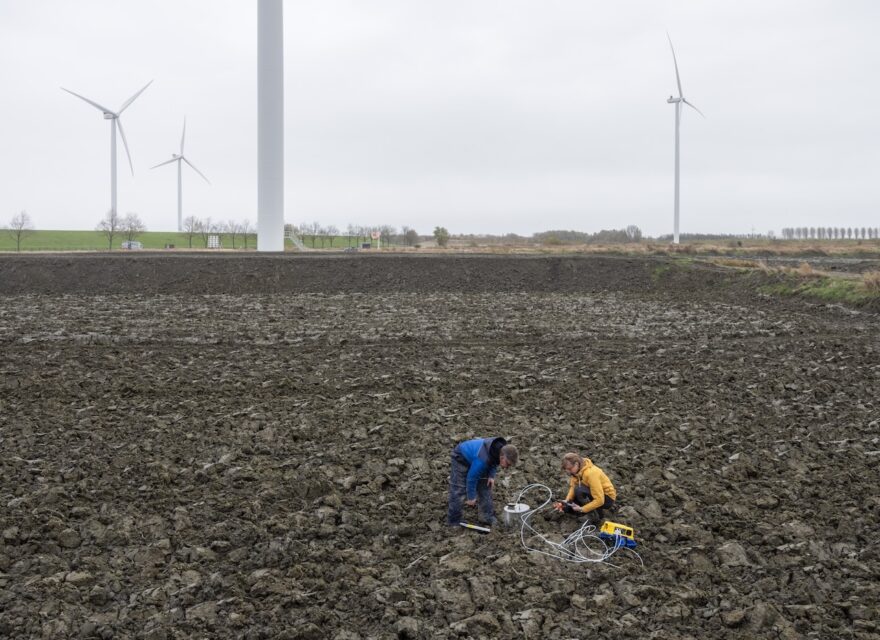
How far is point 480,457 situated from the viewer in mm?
8820

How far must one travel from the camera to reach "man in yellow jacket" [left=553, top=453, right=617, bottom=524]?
9172mm

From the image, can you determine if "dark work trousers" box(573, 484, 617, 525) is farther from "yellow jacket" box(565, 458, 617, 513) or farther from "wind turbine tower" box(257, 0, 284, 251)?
"wind turbine tower" box(257, 0, 284, 251)

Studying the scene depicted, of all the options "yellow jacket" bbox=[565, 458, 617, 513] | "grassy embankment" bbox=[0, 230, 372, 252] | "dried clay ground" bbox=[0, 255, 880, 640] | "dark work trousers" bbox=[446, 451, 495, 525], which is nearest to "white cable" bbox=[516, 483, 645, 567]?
"dried clay ground" bbox=[0, 255, 880, 640]

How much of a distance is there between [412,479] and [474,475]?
76.5 inches

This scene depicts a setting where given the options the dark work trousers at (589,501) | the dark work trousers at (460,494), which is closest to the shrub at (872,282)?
the dark work trousers at (589,501)

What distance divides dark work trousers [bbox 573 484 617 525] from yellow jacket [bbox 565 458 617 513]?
0.17 feet

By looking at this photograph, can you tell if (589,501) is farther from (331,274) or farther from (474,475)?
(331,274)

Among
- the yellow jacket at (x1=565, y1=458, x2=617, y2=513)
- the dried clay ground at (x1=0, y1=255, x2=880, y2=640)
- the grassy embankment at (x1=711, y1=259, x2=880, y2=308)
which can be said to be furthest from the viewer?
the grassy embankment at (x1=711, y1=259, x2=880, y2=308)

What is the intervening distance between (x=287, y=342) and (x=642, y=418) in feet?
37.9

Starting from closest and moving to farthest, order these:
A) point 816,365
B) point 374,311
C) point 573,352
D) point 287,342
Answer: point 816,365, point 573,352, point 287,342, point 374,311

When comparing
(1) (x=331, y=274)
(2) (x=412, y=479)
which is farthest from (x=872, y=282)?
(1) (x=331, y=274)

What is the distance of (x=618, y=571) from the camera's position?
321 inches

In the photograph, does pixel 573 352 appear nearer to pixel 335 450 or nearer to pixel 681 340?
pixel 681 340

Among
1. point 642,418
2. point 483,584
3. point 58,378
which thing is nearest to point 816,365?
point 642,418
